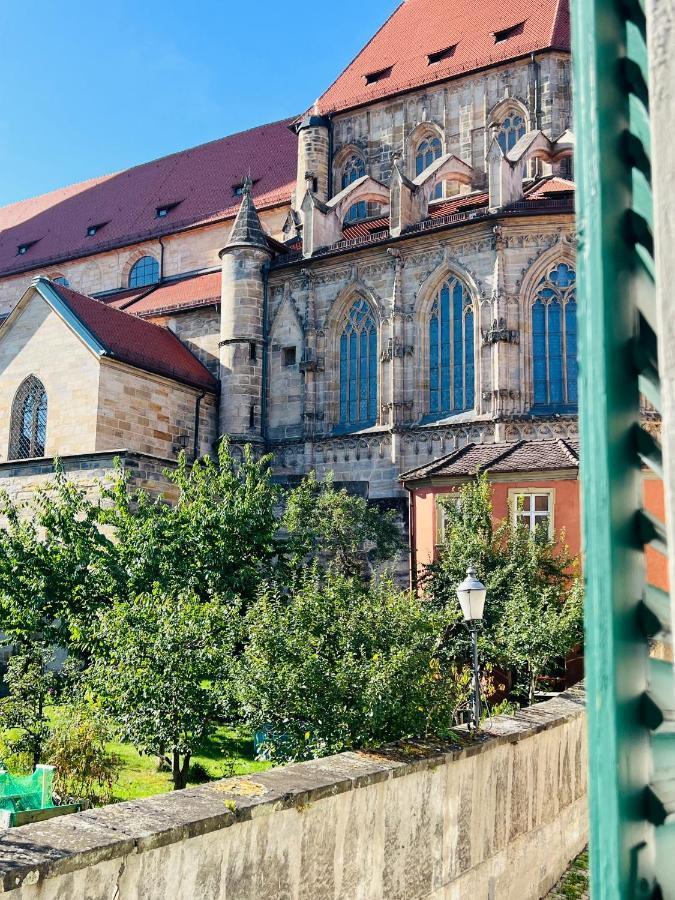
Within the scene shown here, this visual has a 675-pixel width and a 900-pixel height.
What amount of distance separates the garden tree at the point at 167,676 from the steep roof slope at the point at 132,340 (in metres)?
14.8

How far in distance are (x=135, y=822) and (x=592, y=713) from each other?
361 centimetres

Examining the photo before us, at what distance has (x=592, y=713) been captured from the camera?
794mm

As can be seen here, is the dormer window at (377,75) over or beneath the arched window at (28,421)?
over

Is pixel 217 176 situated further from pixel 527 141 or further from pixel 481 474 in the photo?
pixel 481 474

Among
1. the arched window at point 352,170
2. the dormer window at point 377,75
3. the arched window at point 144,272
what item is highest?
the dormer window at point 377,75

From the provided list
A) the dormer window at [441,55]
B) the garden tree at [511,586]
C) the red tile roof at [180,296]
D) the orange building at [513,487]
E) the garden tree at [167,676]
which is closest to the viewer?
the garden tree at [167,676]

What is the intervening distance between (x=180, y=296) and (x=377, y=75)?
10.0 metres

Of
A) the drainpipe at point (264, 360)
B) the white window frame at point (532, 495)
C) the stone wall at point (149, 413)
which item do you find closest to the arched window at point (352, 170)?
the drainpipe at point (264, 360)

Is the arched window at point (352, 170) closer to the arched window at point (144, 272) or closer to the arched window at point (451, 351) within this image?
the arched window at point (451, 351)

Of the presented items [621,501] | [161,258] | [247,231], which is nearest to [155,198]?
[161,258]

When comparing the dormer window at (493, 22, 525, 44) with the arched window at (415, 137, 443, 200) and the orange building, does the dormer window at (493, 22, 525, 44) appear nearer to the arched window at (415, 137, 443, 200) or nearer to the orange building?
the arched window at (415, 137, 443, 200)

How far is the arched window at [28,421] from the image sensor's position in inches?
980

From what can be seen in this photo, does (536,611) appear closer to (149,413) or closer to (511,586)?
(511,586)

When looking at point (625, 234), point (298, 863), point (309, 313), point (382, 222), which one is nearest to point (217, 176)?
point (382, 222)
